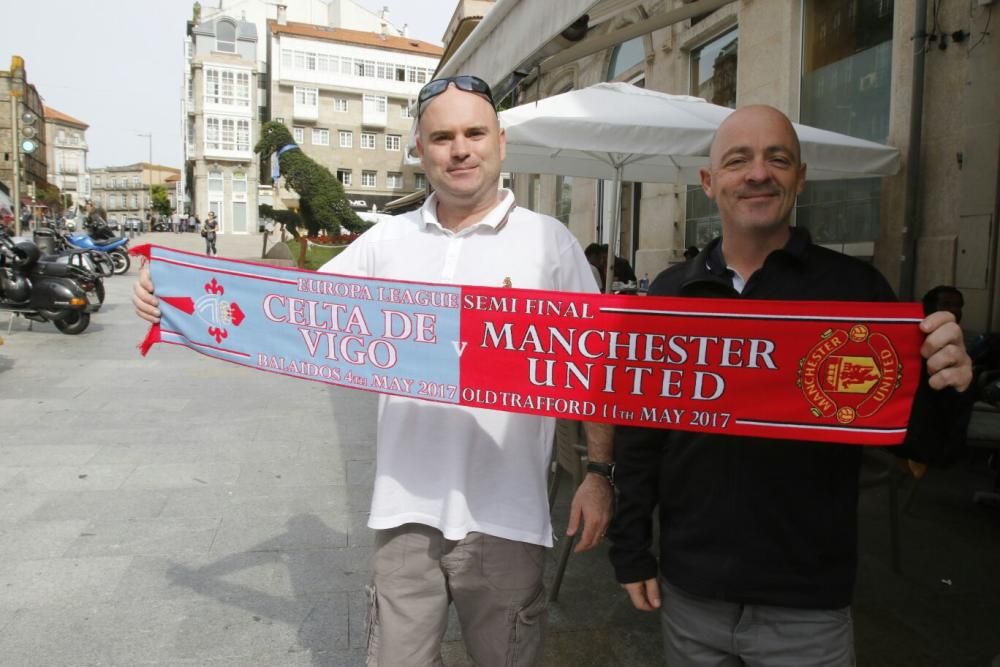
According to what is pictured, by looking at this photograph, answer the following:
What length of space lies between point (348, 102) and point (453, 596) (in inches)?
2595

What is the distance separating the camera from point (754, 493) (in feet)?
5.44

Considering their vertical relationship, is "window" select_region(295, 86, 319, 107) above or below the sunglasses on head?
above

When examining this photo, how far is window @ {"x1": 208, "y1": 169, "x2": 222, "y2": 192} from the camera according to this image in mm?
64200

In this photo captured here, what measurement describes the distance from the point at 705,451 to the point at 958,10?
7.50 m

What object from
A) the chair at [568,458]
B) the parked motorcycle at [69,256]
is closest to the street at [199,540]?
the chair at [568,458]

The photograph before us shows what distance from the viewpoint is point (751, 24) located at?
10.2 m

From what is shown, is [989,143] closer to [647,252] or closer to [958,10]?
[958,10]

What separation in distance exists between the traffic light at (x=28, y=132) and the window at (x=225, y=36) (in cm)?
6097

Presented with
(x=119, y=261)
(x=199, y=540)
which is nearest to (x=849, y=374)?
(x=199, y=540)

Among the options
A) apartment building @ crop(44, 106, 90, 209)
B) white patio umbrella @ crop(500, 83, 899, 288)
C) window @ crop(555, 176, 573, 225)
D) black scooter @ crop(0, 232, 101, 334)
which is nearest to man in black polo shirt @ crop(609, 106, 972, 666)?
white patio umbrella @ crop(500, 83, 899, 288)

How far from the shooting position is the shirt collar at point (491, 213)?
1.97 metres

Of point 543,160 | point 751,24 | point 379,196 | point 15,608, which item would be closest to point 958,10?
point 751,24

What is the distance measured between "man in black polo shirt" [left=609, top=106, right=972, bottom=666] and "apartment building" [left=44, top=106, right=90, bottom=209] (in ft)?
448

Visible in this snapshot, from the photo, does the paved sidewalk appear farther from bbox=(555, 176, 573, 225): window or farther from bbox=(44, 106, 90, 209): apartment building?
bbox=(44, 106, 90, 209): apartment building
